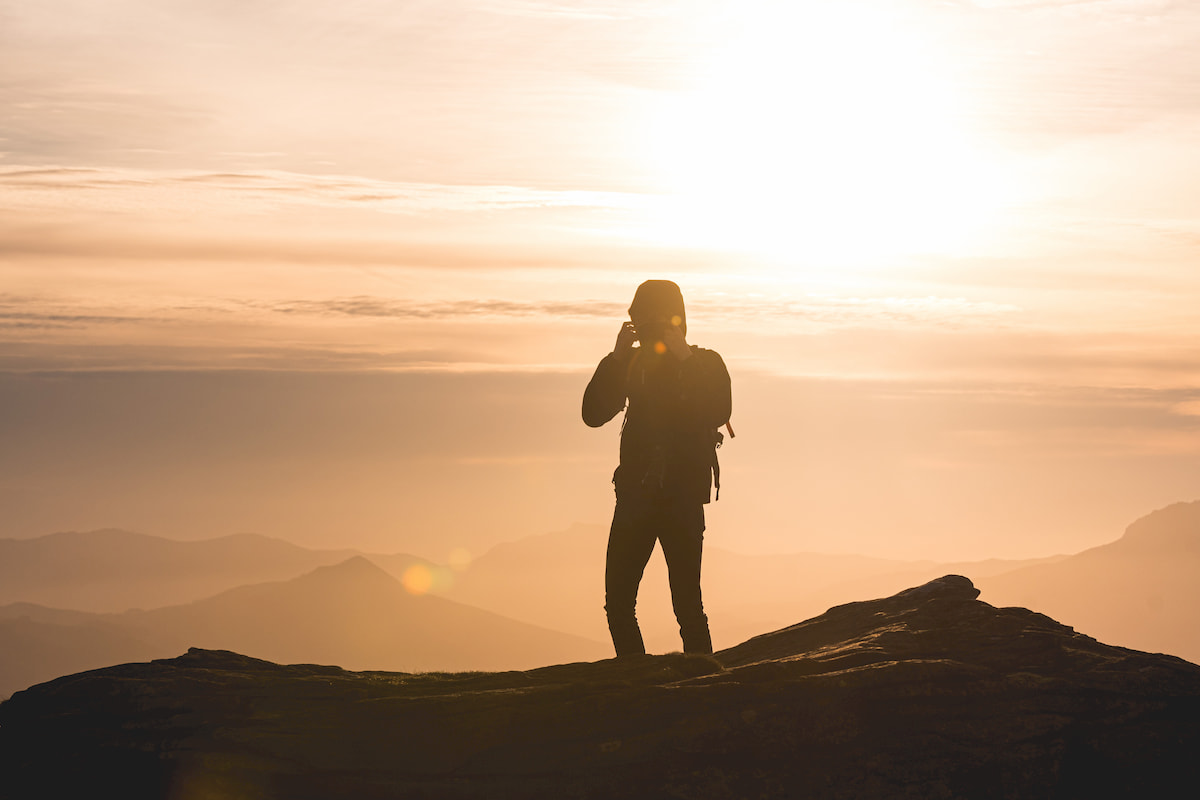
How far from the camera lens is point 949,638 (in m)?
13.3

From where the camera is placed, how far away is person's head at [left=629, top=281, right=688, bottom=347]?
14.4 metres

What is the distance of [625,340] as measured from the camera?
47.3ft

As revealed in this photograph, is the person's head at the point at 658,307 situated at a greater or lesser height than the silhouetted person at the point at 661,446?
greater

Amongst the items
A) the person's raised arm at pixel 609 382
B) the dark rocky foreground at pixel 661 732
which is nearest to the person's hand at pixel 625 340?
the person's raised arm at pixel 609 382

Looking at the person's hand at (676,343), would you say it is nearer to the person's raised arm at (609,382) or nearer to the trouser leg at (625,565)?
the person's raised arm at (609,382)

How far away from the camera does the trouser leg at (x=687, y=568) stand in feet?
47.3

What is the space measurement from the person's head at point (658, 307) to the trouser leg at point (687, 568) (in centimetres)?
240

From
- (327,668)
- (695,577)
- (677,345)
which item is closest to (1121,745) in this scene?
(695,577)

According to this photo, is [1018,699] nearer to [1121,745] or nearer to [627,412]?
[1121,745]

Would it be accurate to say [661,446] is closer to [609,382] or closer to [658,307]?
[609,382]

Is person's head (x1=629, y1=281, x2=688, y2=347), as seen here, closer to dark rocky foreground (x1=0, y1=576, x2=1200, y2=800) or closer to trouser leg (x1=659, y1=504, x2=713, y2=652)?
trouser leg (x1=659, y1=504, x2=713, y2=652)

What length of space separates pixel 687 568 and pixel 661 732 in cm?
331

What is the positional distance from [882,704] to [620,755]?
9.53 ft

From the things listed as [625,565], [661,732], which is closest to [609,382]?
[625,565]
